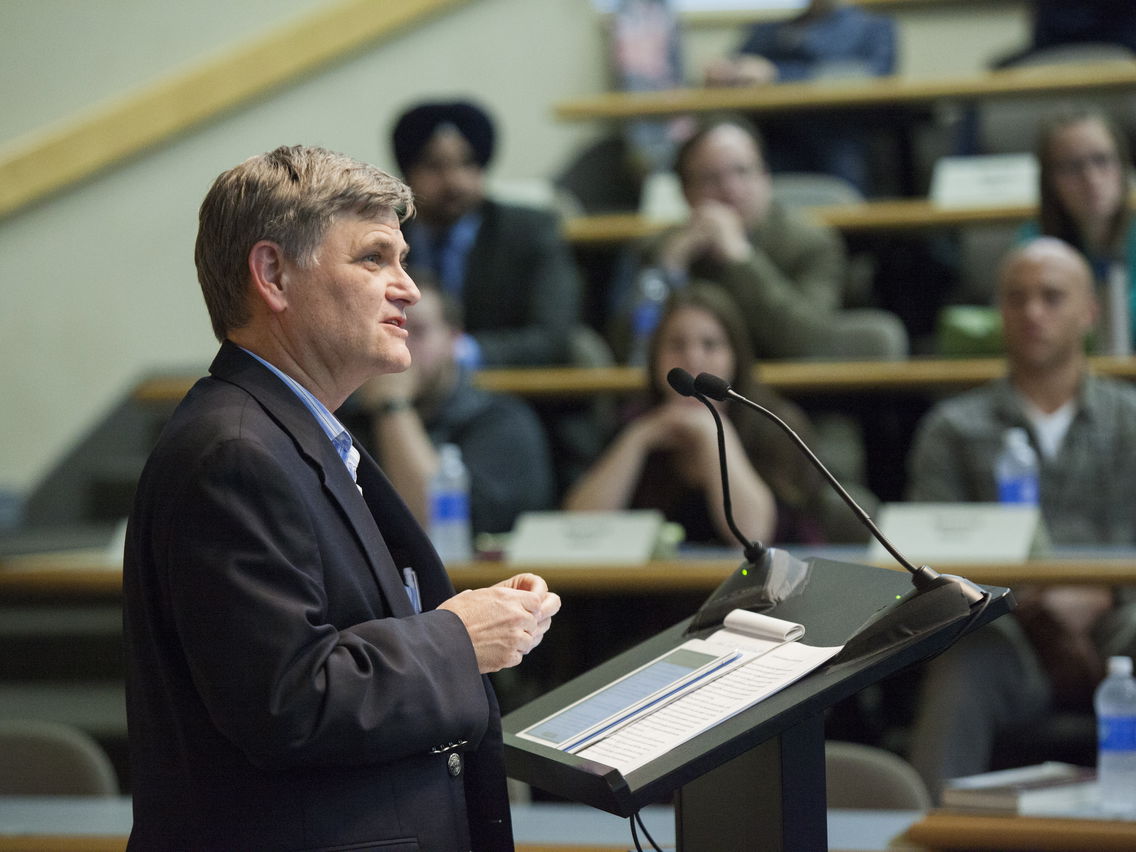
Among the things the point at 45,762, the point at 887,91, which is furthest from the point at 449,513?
the point at 887,91

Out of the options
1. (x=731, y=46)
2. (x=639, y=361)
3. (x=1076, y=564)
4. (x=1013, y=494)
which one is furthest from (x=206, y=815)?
(x=731, y=46)

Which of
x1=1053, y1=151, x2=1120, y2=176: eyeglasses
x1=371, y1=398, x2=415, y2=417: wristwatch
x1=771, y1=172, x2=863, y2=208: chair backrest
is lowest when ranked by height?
x1=371, y1=398, x2=415, y2=417: wristwatch

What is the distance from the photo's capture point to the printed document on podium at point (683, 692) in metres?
1.19

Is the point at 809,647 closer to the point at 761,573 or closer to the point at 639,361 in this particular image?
the point at 761,573

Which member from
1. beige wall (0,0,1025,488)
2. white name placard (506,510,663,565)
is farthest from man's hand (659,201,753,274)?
beige wall (0,0,1025,488)

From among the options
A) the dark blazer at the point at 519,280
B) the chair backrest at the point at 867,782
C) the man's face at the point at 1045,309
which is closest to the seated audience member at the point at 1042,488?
the man's face at the point at 1045,309

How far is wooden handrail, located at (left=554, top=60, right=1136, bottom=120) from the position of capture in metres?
4.46

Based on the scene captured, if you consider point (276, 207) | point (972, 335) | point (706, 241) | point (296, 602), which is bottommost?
point (972, 335)

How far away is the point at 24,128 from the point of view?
4133 mm

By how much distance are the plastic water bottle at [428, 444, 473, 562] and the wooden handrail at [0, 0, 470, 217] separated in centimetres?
168

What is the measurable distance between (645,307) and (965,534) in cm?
146

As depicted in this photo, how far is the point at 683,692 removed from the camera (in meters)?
1.27

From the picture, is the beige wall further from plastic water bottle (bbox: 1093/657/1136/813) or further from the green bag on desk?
plastic water bottle (bbox: 1093/657/1136/813)

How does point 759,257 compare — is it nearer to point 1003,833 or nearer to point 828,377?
point 828,377
